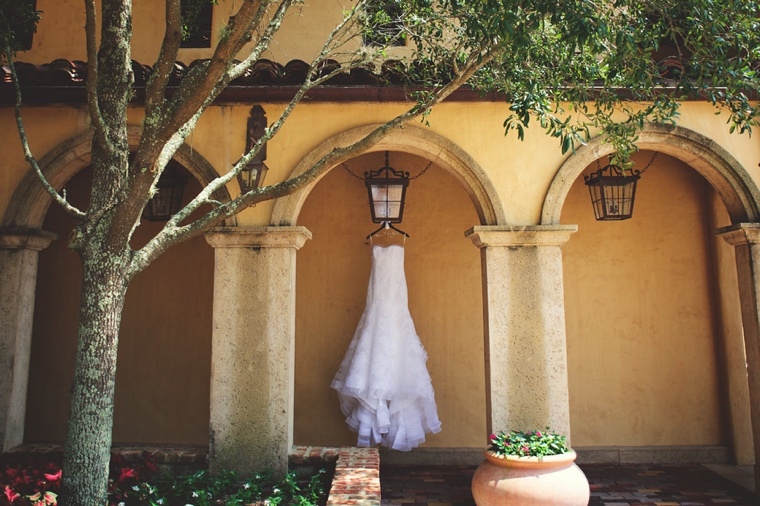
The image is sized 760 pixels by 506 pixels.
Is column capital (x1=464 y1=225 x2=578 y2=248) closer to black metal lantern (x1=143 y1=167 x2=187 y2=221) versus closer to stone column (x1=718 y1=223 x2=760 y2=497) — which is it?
stone column (x1=718 y1=223 x2=760 y2=497)

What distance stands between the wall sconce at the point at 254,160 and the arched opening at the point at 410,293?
75.7 inches

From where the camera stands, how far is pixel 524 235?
5.44m

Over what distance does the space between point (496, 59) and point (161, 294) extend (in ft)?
17.3

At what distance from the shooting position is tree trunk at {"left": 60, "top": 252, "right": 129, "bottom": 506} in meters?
3.70

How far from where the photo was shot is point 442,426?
7.13 m

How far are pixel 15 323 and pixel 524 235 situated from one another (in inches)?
198

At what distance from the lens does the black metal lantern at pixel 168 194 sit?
631 cm

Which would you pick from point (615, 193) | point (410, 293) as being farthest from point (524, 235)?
point (410, 293)

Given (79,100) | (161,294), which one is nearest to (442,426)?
(161,294)

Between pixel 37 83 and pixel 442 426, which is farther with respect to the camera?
pixel 442 426

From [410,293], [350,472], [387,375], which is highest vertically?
[410,293]

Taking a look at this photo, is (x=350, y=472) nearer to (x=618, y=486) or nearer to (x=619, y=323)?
(x=618, y=486)

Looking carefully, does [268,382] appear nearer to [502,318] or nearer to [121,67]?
[502,318]

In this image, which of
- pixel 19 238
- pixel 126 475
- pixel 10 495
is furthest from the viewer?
pixel 19 238
